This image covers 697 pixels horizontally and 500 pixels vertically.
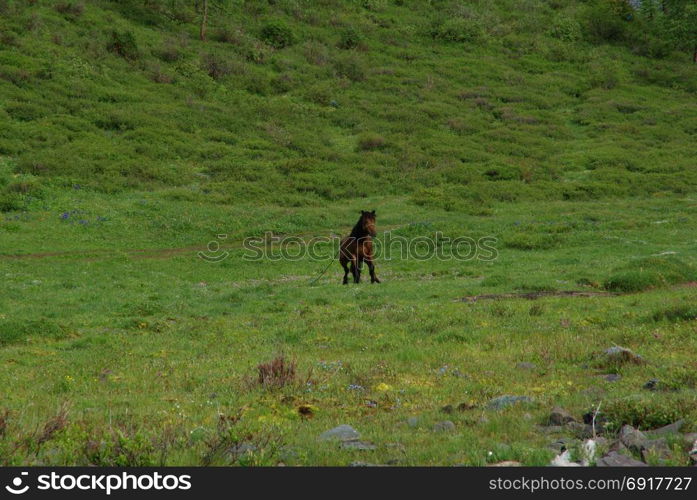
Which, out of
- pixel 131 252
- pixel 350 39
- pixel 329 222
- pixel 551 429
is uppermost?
pixel 350 39

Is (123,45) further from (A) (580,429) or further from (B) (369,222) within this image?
(A) (580,429)

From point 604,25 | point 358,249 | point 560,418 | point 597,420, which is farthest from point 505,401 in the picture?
point 604,25

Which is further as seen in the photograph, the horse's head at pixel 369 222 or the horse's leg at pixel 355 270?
the horse's leg at pixel 355 270

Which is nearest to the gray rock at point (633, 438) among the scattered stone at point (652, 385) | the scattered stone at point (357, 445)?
the scattered stone at point (652, 385)

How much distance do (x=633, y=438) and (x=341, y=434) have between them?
3257 millimetres

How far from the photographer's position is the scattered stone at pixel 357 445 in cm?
749

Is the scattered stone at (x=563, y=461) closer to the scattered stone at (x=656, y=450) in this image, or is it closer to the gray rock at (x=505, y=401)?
the scattered stone at (x=656, y=450)

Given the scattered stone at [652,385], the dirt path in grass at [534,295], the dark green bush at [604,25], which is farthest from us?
the dark green bush at [604,25]

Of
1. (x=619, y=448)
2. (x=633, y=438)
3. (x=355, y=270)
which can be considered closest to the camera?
(x=619, y=448)

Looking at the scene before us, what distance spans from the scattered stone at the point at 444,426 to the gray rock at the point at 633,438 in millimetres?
1959

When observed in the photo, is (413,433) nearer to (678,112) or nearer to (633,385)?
(633,385)

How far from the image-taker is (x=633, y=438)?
719 centimetres

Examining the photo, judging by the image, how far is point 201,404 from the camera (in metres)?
9.95

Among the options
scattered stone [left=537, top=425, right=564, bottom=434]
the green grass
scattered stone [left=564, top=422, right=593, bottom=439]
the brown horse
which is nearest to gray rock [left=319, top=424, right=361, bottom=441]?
the green grass
